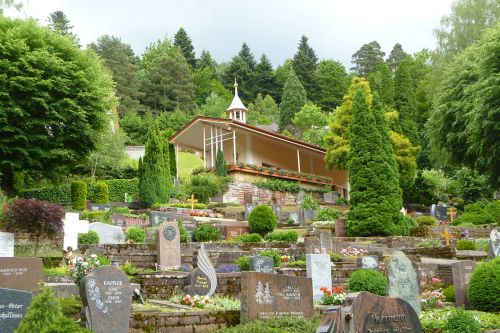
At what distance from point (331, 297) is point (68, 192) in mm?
29149

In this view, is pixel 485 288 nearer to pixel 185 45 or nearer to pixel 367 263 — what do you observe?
pixel 367 263

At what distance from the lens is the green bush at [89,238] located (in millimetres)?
21453

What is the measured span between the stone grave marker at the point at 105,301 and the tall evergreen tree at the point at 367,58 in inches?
3265

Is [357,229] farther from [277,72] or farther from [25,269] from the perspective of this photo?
[277,72]

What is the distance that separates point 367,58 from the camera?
91312mm

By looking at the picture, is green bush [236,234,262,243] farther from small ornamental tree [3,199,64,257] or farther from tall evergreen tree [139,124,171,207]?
tall evergreen tree [139,124,171,207]

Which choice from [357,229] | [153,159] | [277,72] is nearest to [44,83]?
[153,159]

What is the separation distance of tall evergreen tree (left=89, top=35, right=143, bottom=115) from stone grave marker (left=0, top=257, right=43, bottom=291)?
6091cm

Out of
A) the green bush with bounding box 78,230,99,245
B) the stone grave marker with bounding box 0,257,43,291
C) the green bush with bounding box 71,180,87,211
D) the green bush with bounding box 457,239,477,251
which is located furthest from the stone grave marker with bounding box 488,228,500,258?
the green bush with bounding box 71,180,87,211

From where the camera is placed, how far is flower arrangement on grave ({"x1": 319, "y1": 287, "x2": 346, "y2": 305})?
14.3m

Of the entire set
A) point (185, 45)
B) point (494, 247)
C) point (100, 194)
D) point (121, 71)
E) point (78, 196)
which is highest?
point (185, 45)

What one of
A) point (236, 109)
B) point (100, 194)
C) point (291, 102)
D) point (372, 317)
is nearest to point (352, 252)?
point (372, 317)

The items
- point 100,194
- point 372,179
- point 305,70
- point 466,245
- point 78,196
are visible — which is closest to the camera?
point 466,245

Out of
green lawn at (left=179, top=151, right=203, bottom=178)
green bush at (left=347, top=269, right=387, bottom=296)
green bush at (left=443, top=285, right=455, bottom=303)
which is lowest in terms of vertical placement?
green bush at (left=443, top=285, right=455, bottom=303)
